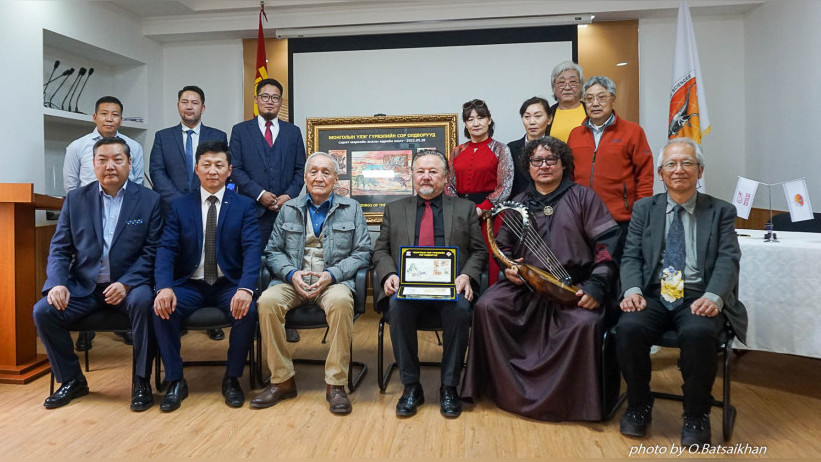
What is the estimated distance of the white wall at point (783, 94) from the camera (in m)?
4.29

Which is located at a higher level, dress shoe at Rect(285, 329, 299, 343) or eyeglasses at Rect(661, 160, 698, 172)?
eyeglasses at Rect(661, 160, 698, 172)

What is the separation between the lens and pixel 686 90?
15.8 feet

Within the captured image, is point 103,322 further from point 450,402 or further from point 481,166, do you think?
point 481,166

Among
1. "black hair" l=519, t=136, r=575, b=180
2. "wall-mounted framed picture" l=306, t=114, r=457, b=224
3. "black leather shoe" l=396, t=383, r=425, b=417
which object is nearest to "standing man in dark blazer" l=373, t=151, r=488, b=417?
"black leather shoe" l=396, t=383, r=425, b=417

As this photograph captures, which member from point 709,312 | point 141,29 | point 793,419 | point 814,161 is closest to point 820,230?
point 814,161

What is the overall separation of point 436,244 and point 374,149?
193 centimetres

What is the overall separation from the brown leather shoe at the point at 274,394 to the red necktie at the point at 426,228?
3.51 ft

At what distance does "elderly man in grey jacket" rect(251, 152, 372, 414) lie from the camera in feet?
9.37

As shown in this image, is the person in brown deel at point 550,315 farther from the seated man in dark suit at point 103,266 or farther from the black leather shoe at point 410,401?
the seated man in dark suit at point 103,266

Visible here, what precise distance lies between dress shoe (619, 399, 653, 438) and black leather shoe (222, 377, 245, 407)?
1.91 metres

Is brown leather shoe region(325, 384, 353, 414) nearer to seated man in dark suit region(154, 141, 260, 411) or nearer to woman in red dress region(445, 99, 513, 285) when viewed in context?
seated man in dark suit region(154, 141, 260, 411)

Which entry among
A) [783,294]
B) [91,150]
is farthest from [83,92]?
[783,294]

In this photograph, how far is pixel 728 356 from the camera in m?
2.34

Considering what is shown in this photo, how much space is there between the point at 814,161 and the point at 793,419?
2.57 meters
